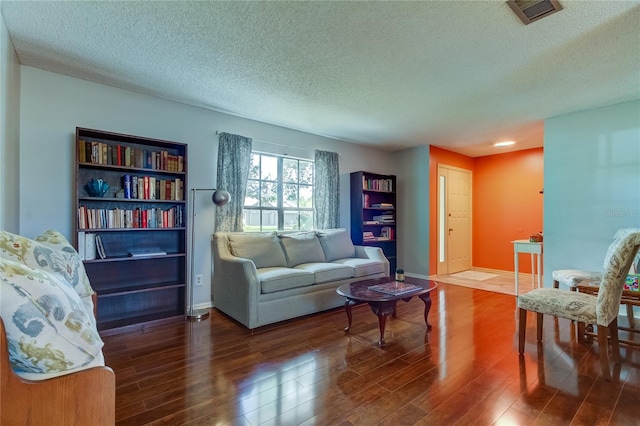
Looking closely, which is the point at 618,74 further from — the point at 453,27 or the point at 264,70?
the point at 264,70

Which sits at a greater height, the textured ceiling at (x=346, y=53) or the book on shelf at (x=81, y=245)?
the textured ceiling at (x=346, y=53)

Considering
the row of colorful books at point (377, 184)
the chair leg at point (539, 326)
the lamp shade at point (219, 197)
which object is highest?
the row of colorful books at point (377, 184)

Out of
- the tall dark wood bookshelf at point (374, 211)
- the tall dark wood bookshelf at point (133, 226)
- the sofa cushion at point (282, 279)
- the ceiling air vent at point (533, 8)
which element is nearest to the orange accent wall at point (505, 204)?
the tall dark wood bookshelf at point (374, 211)

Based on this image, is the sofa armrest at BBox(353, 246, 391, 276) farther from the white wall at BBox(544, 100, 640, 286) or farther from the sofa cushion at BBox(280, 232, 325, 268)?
the white wall at BBox(544, 100, 640, 286)

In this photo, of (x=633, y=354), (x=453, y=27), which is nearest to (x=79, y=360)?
(x=453, y=27)

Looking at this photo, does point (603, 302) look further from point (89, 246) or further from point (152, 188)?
point (89, 246)

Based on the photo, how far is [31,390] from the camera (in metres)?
0.87

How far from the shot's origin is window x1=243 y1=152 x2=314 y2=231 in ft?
13.1

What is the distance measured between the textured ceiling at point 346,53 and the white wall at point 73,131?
0.15 metres

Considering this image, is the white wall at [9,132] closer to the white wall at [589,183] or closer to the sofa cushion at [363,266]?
the sofa cushion at [363,266]

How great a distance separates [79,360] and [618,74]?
4.22 meters

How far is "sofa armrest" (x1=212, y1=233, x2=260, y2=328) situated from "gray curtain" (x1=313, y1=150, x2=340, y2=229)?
5.39 ft

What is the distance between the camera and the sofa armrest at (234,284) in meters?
2.75

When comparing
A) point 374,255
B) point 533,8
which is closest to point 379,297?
point 374,255
